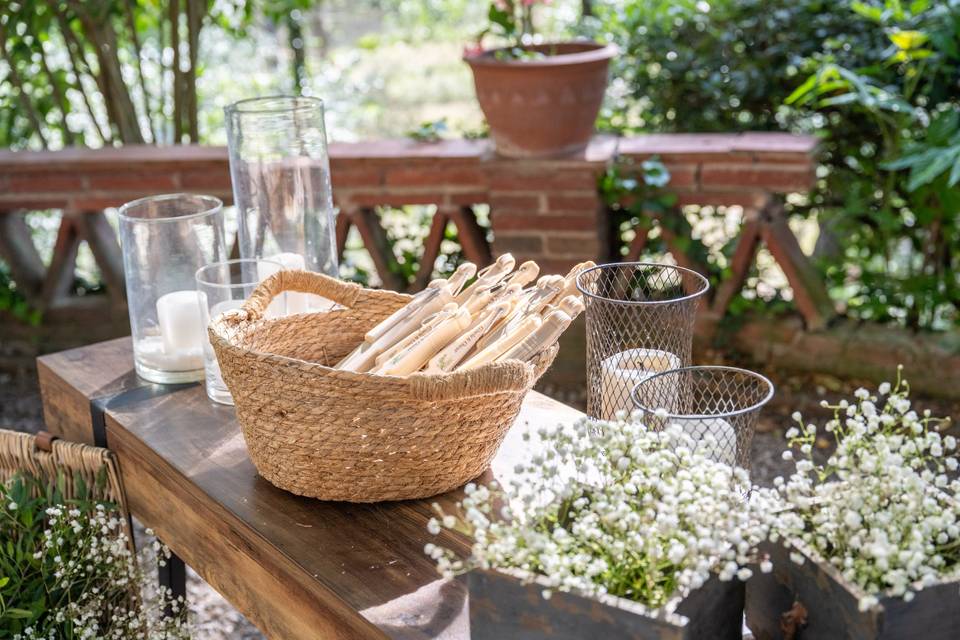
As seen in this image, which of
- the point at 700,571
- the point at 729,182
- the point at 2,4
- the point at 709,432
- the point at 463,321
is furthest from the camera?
the point at 2,4

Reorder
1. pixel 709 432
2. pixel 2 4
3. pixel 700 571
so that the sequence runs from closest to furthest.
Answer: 1. pixel 700 571
2. pixel 709 432
3. pixel 2 4

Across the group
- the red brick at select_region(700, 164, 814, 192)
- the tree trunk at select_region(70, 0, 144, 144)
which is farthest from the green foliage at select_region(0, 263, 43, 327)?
the red brick at select_region(700, 164, 814, 192)

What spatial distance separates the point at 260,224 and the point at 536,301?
1.73 ft

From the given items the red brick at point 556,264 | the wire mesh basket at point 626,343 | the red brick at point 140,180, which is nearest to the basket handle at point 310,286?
the wire mesh basket at point 626,343

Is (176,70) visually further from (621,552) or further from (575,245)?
(621,552)

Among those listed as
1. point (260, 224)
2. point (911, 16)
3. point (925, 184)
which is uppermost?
point (911, 16)

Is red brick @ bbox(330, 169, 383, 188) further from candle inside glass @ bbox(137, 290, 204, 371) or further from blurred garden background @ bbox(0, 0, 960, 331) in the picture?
candle inside glass @ bbox(137, 290, 204, 371)

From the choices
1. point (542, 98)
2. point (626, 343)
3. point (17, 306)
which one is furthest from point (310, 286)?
point (17, 306)

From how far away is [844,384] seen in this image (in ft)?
9.01

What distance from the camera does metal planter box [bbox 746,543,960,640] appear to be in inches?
34.5

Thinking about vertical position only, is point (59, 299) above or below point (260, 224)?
below

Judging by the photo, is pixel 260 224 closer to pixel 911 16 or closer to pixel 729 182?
pixel 729 182

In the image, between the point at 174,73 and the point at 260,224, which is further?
the point at 174,73

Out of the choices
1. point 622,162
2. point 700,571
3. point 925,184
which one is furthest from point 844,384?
point 700,571
